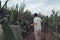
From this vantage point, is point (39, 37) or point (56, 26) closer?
point (39, 37)

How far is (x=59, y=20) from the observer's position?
343 inches

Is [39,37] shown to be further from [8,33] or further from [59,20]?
[8,33]

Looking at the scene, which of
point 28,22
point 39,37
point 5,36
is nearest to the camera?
point 5,36

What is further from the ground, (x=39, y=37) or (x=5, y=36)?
(x=5, y=36)

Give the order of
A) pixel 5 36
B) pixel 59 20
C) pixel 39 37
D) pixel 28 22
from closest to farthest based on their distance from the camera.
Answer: pixel 5 36, pixel 39 37, pixel 28 22, pixel 59 20

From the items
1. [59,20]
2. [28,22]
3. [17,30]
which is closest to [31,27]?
[28,22]

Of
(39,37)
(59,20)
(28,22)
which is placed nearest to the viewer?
(39,37)

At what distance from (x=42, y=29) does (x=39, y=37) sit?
1.19 ft

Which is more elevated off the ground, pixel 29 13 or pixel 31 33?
pixel 29 13

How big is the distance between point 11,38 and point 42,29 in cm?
694

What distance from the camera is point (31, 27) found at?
7.78 m

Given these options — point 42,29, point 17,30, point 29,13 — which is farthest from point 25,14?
point 17,30

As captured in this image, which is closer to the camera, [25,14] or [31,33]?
[31,33]

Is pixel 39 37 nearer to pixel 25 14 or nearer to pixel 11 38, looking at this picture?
pixel 25 14
